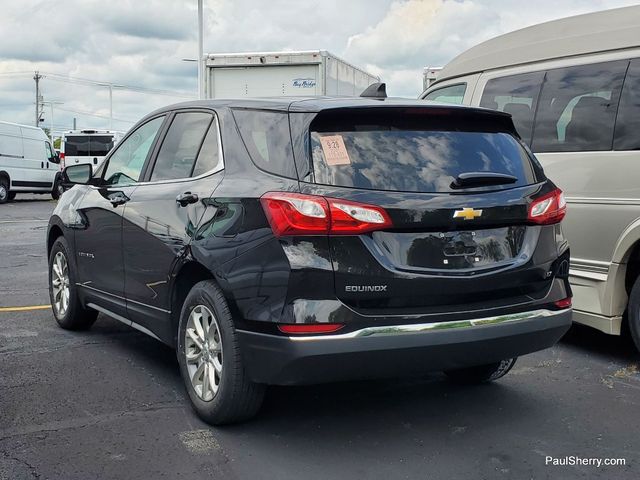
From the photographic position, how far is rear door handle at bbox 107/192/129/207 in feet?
16.3

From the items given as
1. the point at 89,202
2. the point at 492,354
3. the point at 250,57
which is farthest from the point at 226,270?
the point at 250,57

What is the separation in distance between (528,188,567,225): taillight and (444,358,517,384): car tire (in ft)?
3.49

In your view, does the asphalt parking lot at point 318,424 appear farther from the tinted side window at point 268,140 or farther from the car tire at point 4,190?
the car tire at point 4,190

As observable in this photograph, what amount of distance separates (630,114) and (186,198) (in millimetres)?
3170

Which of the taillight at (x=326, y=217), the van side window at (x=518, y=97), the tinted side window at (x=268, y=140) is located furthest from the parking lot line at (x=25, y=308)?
the van side window at (x=518, y=97)

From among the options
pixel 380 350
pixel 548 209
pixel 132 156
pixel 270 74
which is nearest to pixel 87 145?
pixel 270 74

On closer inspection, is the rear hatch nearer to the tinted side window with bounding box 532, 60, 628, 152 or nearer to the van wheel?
the van wheel

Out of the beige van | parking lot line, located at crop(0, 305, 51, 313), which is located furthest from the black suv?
parking lot line, located at crop(0, 305, 51, 313)

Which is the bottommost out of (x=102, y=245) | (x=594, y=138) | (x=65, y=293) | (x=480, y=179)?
(x=65, y=293)

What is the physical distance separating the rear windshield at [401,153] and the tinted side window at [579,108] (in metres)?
1.78

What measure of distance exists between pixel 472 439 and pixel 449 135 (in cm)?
158

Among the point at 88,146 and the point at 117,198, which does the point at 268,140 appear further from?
the point at 88,146

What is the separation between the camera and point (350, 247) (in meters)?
3.38

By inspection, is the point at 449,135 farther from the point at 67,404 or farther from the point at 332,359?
the point at 67,404
